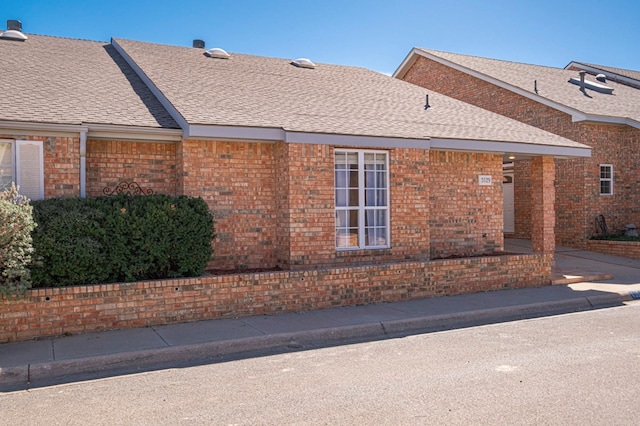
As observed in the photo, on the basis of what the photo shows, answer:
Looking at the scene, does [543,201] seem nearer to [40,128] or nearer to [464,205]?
[464,205]

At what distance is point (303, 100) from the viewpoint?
13.3 meters

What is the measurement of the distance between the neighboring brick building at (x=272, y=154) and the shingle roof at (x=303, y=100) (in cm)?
7

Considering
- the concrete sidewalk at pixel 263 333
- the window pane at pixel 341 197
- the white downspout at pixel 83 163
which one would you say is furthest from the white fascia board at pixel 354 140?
the white downspout at pixel 83 163

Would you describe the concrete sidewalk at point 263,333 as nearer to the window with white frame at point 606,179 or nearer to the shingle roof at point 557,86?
the window with white frame at point 606,179

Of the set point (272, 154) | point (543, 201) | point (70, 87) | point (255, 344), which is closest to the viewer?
point (255, 344)

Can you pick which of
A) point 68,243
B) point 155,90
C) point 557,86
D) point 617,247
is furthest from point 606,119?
point 68,243

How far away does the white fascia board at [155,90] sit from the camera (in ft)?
34.3

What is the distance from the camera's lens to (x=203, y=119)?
33.7 feet

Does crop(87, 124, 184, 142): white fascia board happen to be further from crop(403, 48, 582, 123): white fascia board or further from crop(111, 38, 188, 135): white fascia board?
crop(403, 48, 582, 123): white fascia board

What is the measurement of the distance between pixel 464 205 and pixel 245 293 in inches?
241

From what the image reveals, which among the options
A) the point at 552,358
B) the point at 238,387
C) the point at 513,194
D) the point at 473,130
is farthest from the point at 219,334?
the point at 513,194

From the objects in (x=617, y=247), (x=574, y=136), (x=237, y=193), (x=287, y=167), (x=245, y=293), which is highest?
(x=574, y=136)

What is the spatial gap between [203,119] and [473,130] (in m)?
6.57

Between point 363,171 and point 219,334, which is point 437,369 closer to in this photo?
point 219,334
